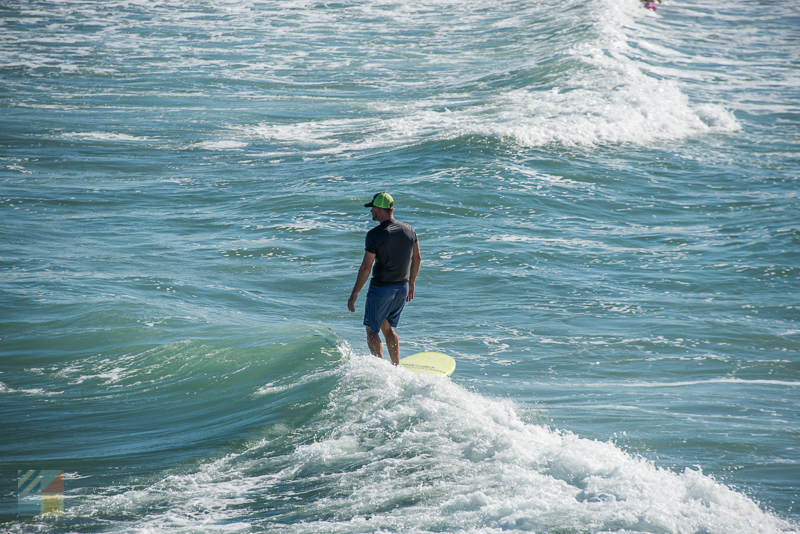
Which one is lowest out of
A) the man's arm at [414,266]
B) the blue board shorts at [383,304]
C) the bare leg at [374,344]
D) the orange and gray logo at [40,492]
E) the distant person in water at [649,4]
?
the orange and gray logo at [40,492]

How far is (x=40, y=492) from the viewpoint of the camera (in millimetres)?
5035

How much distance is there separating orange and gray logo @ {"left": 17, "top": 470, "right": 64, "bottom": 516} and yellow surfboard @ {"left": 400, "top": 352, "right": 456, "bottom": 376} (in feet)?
11.3

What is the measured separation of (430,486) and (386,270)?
2.81 metres

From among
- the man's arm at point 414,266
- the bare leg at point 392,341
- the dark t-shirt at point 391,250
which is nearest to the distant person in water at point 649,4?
the man's arm at point 414,266

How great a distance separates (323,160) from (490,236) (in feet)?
19.4

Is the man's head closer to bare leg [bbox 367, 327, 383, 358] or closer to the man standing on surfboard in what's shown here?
the man standing on surfboard

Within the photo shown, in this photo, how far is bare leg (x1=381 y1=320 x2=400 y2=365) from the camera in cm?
737

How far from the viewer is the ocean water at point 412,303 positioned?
196 inches

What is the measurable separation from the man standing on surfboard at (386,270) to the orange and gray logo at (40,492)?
320 cm

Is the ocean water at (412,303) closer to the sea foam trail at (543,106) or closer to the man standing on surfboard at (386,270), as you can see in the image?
the sea foam trail at (543,106)

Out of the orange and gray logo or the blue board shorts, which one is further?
the blue board shorts

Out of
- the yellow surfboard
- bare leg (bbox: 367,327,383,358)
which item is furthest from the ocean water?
bare leg (bbox: 367,327,383,358)

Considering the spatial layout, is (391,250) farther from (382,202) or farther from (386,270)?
(382,202)

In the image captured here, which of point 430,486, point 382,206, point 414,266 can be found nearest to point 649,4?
point 414,266
